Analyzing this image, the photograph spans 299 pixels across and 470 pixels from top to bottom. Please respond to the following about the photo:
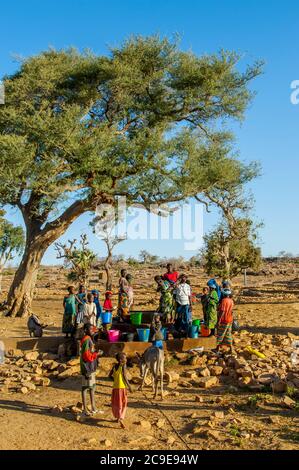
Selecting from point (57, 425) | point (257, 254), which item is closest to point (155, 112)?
point (257, 254)

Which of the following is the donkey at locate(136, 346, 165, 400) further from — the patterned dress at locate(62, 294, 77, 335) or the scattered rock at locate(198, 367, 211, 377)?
the patterned dress at locate(62, 294, 77, 335)

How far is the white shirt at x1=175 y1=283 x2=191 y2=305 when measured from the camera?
1300 cm

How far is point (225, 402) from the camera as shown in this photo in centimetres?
894

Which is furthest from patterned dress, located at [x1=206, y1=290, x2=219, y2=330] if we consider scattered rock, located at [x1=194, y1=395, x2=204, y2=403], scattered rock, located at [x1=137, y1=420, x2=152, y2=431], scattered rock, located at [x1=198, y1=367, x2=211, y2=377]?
scattered rock, located at [x1=137, y1=420, x2=152, y2=431]

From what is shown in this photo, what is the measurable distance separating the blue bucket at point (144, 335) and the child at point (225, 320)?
1.72 m

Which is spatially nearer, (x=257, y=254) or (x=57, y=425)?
(x=57, y=425)

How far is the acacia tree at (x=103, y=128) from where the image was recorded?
1844 centimetres

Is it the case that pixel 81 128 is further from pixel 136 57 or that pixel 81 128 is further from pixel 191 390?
pixel 191 390

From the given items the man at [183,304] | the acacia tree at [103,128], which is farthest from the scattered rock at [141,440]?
the acacia tree at [103,128]

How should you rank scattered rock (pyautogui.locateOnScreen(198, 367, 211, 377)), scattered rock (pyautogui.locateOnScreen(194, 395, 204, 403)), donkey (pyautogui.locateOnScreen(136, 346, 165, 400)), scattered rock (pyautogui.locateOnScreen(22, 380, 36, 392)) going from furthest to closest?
1. scattered rock (pyautogui.locateOnScreen(198, 367, 211, 377))
2. scattered rock (pyautogui.locateOnScreen(22, 380, 36, 392))
3. donkey (pyautogui.locateOnScreen(136, 346, 165, 400))
4. scattered rock (pyautogui.locateOnScreen(194, 395, 204, 403))

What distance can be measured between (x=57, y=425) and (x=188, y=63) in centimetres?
1656

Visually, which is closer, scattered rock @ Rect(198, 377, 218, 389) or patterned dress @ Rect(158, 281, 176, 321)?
scattered rock @ Rect(198, 377, 218, 389)

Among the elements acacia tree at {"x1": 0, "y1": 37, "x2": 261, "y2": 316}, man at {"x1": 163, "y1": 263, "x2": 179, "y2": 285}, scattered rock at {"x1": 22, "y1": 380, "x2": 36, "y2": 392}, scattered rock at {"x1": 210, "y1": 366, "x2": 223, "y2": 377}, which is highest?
acacia tree at {"x1": 0, "y1": 37, "x2": 261, "y2": 316}

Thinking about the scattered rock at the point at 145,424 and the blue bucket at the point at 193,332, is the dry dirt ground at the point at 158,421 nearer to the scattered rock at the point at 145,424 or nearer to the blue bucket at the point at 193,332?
the scattered rock at the point at 145,424
